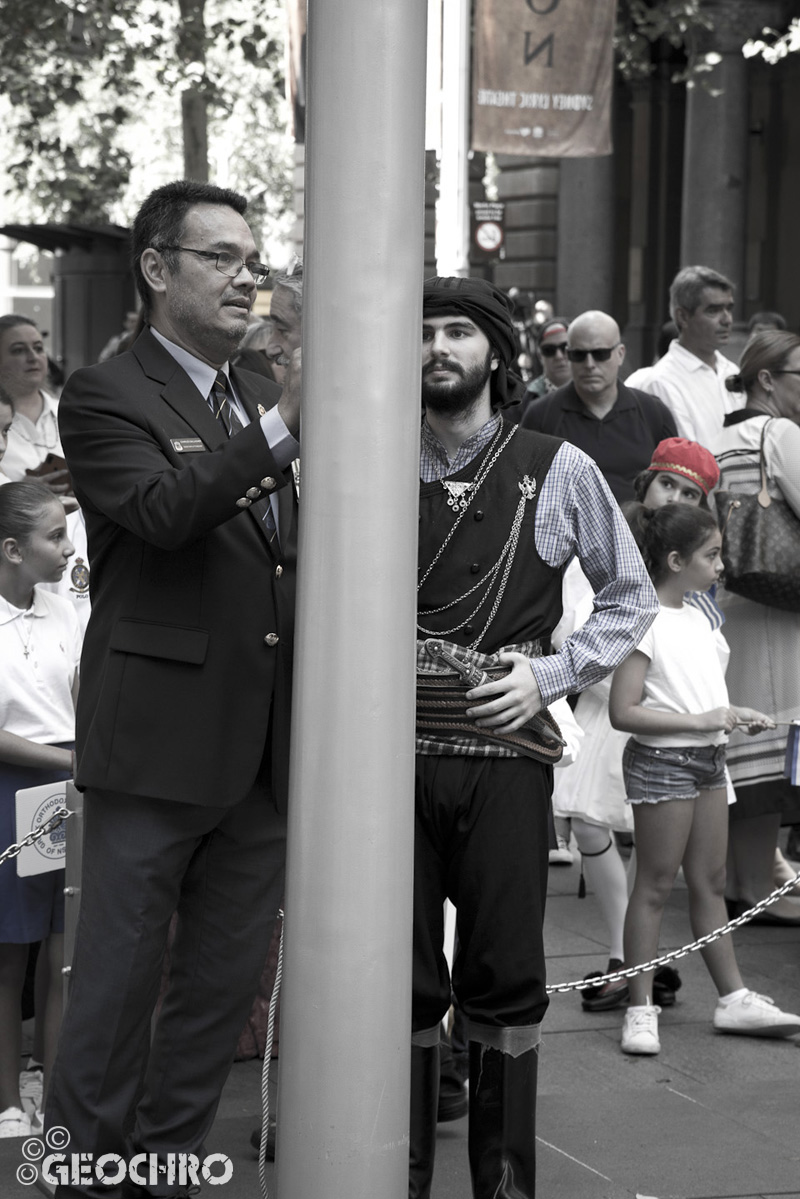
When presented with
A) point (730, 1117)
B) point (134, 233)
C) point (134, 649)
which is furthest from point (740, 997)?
point (134, 233)

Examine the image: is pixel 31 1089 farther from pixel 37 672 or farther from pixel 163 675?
pixel 163 675

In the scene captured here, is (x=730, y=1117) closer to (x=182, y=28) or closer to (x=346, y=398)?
(x=346, y=398)

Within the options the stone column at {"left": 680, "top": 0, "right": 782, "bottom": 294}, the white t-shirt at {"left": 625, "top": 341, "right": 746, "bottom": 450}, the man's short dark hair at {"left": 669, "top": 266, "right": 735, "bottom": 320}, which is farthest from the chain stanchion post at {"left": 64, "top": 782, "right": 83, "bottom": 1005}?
the stone column at {"left": 680, "top": 0, "right": 782, "bottom": 294}

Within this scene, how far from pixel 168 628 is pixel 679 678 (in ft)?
7.70

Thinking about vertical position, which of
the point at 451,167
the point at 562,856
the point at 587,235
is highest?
the point at 587,235

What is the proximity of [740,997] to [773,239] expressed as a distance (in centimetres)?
1984

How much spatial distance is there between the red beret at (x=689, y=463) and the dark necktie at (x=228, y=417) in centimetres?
255

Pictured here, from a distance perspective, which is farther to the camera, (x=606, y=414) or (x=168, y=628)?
(x=606, y=414)

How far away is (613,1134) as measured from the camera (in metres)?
4.57

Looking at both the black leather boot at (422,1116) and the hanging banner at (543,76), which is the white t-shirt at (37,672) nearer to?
the black leather boot at (422,1116)

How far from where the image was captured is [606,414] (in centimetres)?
784

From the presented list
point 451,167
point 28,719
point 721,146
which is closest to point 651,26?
point 721,146

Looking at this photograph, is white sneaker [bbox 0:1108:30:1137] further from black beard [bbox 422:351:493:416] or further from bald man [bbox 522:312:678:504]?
bald man [bbox 522:312:678:504]

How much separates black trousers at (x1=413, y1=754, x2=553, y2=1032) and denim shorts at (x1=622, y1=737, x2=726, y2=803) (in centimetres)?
166
